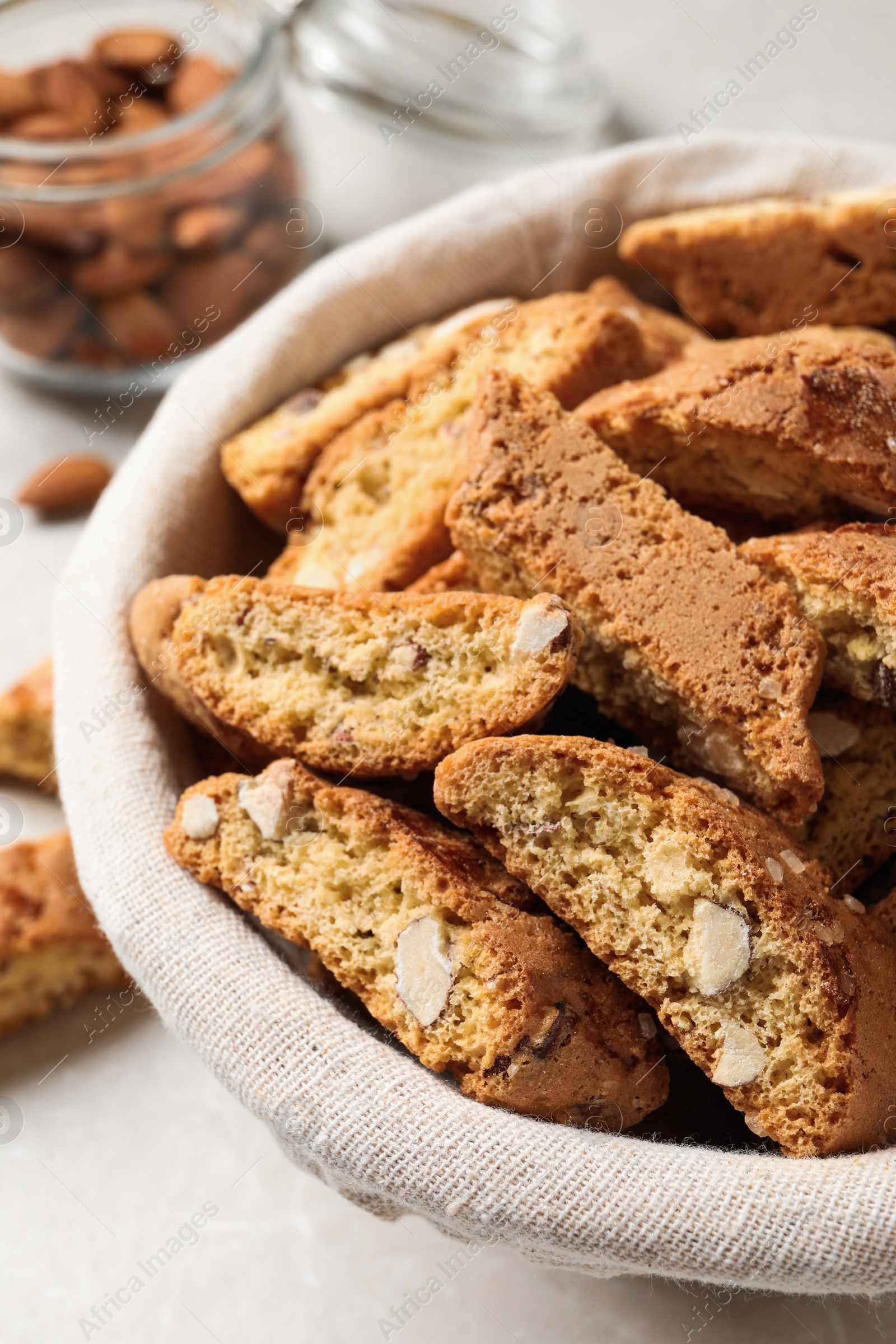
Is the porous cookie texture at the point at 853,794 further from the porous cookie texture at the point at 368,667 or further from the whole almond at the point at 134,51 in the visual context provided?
the whole almond at the point at 134,51

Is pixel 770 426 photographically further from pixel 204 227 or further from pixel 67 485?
pixel 67 485

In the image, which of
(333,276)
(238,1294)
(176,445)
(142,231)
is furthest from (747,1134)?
(142,231)

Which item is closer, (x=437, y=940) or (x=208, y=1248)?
(x=437, y=940)

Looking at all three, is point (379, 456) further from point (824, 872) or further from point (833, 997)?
point (833, 997)

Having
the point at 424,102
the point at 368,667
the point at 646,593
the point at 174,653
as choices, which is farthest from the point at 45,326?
the point at 646,593

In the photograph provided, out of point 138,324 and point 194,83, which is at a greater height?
point 194,83

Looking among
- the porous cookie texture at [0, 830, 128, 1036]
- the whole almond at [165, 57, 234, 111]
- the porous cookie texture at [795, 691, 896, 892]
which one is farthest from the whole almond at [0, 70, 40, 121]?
the porous cookie texture at [795, 691, 896, 892]
